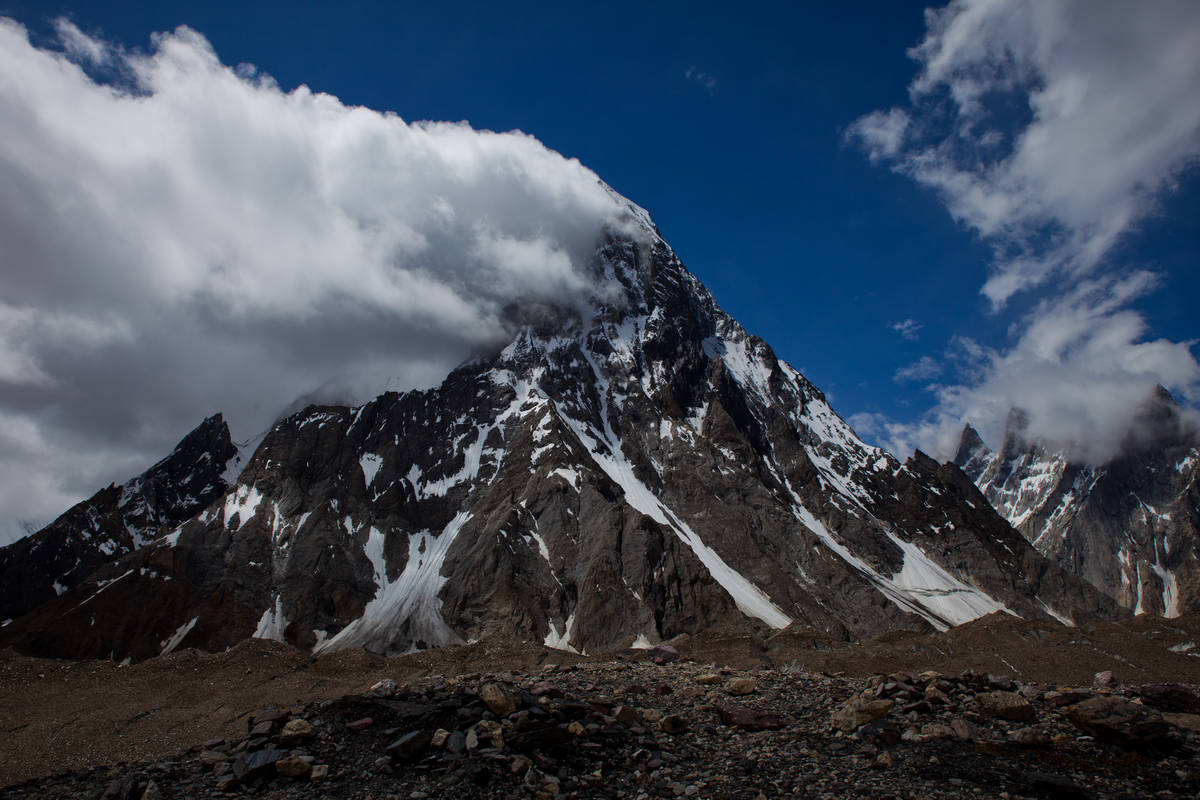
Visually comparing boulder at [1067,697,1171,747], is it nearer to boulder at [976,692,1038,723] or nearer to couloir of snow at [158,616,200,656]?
boulder at [976,692,1038,723]

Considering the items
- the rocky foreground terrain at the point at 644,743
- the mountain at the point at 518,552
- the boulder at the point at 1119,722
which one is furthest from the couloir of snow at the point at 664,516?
the boulder at the point at 1119,722

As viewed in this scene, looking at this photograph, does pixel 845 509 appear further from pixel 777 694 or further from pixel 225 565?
pixel 777 694

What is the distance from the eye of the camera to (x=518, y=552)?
133625 millimetres

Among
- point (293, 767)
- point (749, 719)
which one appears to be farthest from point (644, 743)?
point (293, 767)

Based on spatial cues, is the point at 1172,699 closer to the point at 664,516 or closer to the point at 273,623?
the point at 273,623

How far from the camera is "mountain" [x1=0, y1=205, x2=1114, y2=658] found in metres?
121

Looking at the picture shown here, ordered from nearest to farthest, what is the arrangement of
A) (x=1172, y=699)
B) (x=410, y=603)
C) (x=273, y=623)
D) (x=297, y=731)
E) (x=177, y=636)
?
1. (x=297, y=731)
2. (x=1172, y=699)
3. (x=177, y=636)
4. (x=273, y=623)
5. (x=410, y=603)

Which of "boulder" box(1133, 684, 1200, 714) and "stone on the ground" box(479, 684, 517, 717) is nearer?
"stone on the ground" box(479, 684, 517, 717)

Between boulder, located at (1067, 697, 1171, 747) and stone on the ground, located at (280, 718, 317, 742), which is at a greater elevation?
boulder, located at (1067, 697, 1171, 747)

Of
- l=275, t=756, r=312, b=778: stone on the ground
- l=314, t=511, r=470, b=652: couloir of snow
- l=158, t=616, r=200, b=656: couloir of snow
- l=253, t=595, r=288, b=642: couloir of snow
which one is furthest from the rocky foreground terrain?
l=158, t=616, r=200, b=656: couloir of snow

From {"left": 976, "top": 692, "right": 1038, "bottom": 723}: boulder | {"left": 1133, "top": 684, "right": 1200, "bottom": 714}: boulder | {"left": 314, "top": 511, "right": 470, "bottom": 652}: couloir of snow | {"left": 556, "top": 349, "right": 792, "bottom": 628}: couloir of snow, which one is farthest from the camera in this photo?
{"left": 556, "top": 349, "right": 792, "bottom": 628}: couloir of snow

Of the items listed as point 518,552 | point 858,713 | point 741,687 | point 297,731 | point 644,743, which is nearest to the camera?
point 644,743

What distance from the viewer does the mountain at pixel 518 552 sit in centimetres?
12106

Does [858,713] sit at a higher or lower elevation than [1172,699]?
lower
